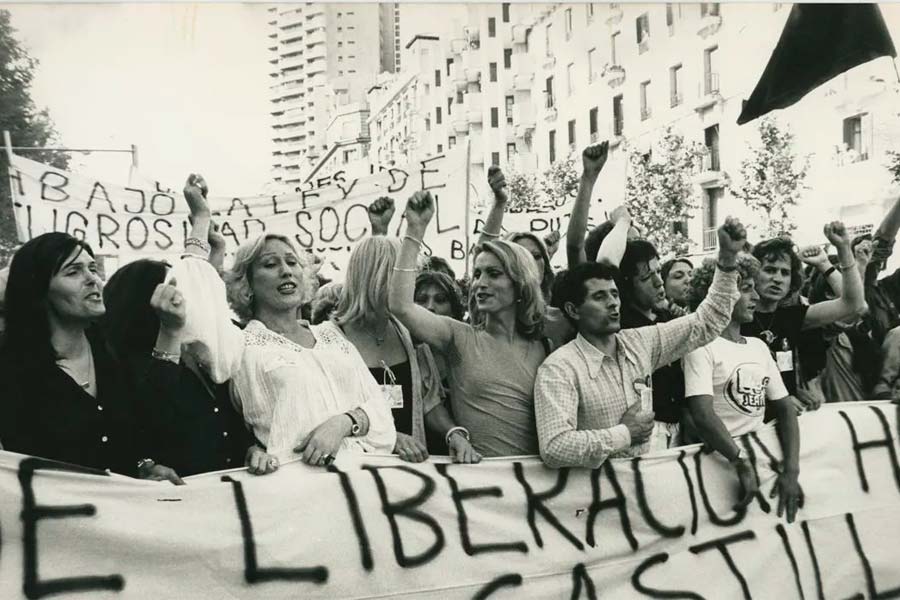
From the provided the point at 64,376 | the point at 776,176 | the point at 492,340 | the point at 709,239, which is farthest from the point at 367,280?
the point at 709,239

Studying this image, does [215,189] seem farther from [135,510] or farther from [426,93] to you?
[426,93]

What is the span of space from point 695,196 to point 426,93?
36.8 m

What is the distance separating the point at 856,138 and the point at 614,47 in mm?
14946

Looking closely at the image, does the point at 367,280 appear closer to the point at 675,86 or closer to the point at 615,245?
the point at 615,245

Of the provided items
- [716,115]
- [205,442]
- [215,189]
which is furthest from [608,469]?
[716,115]

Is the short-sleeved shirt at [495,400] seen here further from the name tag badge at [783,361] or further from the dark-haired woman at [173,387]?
the name tag badge at [783,361]

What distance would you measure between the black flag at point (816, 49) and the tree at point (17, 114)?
1868 centimetres

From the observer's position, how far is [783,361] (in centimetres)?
448

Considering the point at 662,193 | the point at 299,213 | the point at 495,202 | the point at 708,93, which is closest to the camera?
the point at 495,202

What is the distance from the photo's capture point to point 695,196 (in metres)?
33.3

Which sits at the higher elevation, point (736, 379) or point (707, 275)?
point (707, 275)

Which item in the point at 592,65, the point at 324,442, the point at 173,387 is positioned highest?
the point at 592,65

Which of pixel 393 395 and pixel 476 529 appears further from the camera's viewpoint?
pixel 393 395

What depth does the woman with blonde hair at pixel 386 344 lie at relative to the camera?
3.82 m
